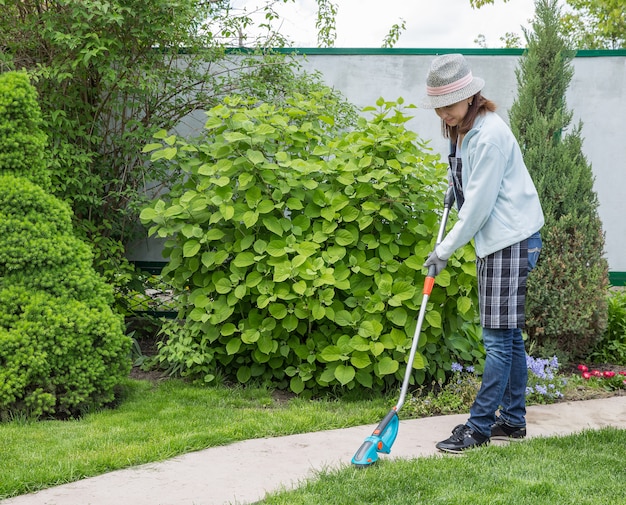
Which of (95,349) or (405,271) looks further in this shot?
(405,271)

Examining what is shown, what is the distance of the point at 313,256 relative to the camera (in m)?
4.30

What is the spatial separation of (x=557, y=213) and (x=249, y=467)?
10.1 feet

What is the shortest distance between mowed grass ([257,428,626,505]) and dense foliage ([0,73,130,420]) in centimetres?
169

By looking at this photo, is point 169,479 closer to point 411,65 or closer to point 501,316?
A: point 501,316

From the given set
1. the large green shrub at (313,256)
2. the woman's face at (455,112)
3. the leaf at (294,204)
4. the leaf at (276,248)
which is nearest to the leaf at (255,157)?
the large green shrub at (313,256)

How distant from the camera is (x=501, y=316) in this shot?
328 cm

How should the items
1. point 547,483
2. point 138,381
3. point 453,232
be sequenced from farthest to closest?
1. point 138,381
2. point 453,232
3. point 547,483

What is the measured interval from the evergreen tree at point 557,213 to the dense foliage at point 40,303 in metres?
2.90

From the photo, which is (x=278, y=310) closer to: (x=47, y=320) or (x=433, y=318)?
(x=433, y=318)

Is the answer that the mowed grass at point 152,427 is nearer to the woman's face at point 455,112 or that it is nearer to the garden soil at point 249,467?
the garden soil at point 249,467

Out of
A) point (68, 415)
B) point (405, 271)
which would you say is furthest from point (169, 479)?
point (405, 271)

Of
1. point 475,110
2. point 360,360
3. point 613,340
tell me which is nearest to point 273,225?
point 360,360

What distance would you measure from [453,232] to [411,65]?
3.45m

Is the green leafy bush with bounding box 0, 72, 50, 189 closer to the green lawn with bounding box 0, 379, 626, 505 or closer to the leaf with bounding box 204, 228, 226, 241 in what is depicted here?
the leaf with bounding box 204, 228, 226, 241
